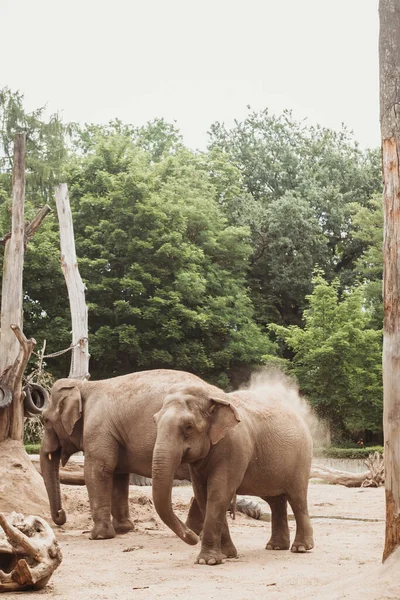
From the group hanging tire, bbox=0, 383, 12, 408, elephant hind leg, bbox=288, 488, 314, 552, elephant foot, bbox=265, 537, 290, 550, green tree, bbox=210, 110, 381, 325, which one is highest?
green tree, bbox=210, 110, 381, 325

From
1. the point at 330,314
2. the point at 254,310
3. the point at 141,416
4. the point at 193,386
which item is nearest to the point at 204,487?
the point at 193,386

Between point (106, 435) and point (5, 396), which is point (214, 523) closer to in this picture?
point (106, 435)

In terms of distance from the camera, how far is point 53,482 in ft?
38.8

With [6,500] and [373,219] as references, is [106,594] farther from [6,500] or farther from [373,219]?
[373,219]

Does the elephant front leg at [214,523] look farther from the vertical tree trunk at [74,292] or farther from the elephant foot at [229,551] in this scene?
the vertical tree trunk at [74,292]

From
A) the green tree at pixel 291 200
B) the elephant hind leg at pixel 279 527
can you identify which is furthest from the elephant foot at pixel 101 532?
the green tree at pixel 291 200

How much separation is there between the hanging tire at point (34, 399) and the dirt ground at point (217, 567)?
161 centimetres

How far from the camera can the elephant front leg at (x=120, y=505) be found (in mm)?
12039

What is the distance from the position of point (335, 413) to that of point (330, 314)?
3.59 metres

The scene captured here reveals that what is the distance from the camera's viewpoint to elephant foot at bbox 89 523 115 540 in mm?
11320

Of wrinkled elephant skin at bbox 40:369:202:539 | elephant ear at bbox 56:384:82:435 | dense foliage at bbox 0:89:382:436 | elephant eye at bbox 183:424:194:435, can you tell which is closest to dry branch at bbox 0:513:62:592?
elephant eye at bbox 183:424:194:435

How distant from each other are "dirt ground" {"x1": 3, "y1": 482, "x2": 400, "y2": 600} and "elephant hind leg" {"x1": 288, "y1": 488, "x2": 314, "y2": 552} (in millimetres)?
117

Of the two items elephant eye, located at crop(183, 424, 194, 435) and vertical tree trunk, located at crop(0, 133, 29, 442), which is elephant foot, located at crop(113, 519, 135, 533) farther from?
elephant eye, located at crop(183, 424, 194, 435)

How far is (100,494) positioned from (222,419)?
10.2 feet
